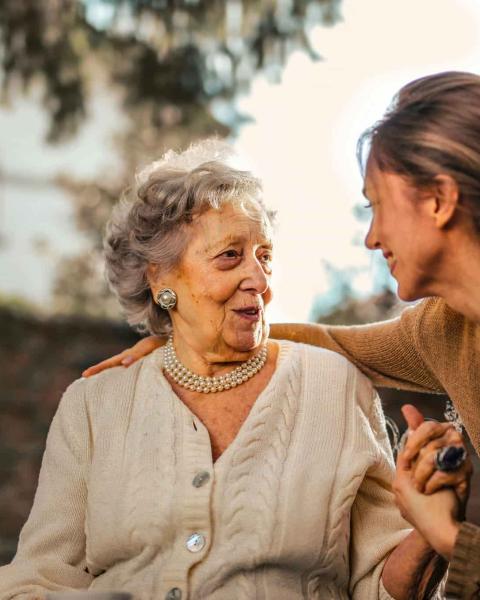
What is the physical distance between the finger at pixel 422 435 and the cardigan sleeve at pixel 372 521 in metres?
0.45

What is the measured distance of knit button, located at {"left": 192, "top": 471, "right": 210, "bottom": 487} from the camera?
2756 mm

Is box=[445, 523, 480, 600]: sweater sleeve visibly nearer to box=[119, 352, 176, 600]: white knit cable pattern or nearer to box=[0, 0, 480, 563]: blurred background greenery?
box=[119, 352, 176, 600]: white knit cable pattern

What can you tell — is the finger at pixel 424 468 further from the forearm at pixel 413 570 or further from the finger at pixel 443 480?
the forearm at pixel 413 570

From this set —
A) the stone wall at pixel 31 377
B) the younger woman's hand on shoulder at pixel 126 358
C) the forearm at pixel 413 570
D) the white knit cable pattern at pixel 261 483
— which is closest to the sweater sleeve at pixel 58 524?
the younger woman's hand on shoulder at pixel 126 358

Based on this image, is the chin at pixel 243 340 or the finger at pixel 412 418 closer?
the finger at pixel 412 418

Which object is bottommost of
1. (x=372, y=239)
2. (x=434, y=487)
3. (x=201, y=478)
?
(x=201, y=478)

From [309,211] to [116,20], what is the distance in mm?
1970

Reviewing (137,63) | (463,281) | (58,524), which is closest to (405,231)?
(463,281)

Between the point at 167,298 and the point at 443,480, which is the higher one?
the point at 167,298

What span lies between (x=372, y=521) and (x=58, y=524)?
833 millimetres

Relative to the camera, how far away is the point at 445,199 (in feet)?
7.64

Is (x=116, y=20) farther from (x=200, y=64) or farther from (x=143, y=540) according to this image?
(x=143, y=540)

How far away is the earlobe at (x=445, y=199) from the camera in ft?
7.59

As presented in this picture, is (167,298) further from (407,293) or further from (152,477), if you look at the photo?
(407,293)
